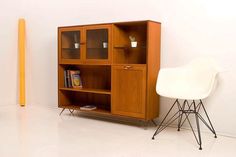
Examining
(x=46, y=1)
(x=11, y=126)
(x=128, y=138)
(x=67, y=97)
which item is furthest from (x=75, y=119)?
(x=46, y=1)

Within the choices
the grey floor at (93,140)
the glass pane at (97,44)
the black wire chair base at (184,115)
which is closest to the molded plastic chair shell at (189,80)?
the black wire chair base at (184,115)

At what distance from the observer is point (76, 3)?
14.3 ft

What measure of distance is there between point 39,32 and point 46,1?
0.53 m

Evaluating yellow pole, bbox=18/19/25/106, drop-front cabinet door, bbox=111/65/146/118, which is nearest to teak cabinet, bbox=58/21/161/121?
drop-front cabinet door, bbox=111/65/146/118

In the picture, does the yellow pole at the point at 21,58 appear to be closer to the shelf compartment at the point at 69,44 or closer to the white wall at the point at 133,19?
the white wall at the point at 133,19

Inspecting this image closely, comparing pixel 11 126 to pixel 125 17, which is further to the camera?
pixel 125 17

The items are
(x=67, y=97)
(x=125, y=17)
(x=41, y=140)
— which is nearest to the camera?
(x=41, y=140)

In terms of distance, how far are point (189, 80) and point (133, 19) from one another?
1.16 metres

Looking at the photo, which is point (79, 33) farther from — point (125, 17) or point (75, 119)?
point (75, 119)

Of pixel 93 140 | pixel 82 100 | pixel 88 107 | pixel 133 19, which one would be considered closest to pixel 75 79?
pixel 82 100

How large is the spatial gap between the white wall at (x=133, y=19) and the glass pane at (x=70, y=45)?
16.1 inches

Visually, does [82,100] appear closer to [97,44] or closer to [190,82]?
[97,44]

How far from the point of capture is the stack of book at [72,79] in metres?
4.11

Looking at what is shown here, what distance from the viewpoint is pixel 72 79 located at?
4.11 meters
